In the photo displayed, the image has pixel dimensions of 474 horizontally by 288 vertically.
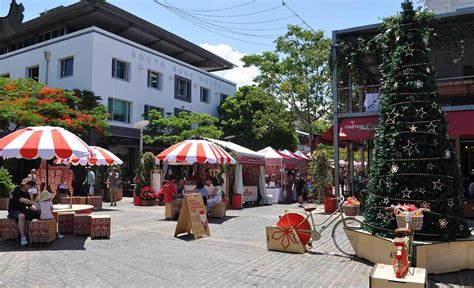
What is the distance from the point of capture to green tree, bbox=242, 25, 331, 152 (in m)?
25.6

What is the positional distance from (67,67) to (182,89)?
401 inches

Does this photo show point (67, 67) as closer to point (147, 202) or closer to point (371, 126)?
point (147, 202)

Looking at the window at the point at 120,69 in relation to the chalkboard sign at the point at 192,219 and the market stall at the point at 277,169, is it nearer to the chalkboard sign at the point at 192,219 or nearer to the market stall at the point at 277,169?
the market stall at the point at 277,169

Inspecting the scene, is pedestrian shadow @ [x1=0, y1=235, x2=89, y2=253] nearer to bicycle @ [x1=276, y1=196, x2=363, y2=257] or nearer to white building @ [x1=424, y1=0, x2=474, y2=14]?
bicycle @ [x1=276, y1=196, x2=363, y2=257]

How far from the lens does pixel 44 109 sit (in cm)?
2239

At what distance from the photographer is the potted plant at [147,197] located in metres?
19.9

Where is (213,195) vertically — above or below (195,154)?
below

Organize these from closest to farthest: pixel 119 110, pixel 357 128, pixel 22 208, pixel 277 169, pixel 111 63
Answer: pixel 22 208 → pixel 357 128 → pixel 277 169 → pixel 111 63 → pixel 119 110

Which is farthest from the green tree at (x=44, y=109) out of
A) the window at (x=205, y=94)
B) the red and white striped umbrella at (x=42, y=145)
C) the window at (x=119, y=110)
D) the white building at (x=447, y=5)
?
the white building at (x=447, y=5)

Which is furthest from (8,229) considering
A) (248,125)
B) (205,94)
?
(205,94)

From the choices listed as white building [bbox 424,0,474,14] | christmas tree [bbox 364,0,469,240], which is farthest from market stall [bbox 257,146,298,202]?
christmas tree [bbox 364,0,469,240]

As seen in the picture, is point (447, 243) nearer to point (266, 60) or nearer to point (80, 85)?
point (266, 60)

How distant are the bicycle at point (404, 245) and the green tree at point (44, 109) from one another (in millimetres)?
19089

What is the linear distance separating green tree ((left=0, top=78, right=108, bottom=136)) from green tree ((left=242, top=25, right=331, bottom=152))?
1056 centimetres
